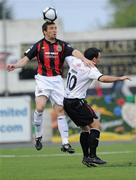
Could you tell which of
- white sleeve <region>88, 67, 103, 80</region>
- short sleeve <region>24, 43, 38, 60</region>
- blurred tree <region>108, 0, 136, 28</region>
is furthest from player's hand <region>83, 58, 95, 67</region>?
blurred tree <region>108, 0, 136, 28</region>

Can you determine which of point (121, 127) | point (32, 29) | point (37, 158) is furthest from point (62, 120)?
point (32, 29)

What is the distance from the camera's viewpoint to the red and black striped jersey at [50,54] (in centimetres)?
1495

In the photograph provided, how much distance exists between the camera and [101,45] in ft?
178

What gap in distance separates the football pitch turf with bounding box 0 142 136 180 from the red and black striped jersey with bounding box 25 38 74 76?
1.65 m

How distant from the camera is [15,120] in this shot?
87.4 ft

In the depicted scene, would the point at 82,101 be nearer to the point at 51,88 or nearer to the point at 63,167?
the point at 51,88

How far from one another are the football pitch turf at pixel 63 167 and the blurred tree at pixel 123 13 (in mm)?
80254

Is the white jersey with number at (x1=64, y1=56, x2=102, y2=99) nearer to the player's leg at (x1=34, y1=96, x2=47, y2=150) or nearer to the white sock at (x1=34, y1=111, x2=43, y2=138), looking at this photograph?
the player's leg at (x1=34, y1=96, x2=47, y2=150)

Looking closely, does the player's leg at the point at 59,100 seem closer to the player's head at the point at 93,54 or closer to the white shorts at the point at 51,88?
the white shorts at the point at 51,88

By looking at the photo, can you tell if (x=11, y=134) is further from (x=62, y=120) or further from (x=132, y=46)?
(x=132, y=46)

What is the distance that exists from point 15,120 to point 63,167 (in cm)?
1228

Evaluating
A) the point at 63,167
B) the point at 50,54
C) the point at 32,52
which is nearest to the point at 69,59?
the point at 50,54

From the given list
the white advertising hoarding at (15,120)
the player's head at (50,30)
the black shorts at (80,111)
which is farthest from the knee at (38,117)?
the white advertising hoarding at (15,120)

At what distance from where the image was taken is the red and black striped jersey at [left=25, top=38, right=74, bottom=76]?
1495 cm
